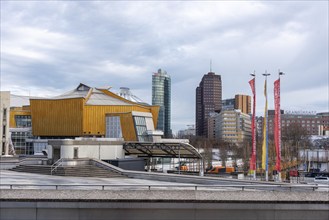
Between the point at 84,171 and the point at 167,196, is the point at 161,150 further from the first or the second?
the point at 167,196

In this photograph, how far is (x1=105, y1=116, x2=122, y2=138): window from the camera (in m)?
85.4

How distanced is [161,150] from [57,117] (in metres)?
48.4

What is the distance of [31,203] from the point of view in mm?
10586

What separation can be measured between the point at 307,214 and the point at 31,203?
26.1 ft

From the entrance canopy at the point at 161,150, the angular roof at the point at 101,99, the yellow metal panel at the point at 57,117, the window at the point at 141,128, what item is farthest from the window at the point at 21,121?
the entrance canopy at the point at 161,150

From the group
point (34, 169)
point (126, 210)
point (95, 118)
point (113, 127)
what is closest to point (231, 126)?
point (113, 127)

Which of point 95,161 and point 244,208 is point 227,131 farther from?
point 244,208

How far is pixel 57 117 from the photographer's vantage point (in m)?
88.1

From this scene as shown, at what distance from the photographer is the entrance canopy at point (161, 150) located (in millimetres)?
42094

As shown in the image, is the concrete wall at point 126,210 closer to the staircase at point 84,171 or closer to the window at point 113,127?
the staircase at point 84,171

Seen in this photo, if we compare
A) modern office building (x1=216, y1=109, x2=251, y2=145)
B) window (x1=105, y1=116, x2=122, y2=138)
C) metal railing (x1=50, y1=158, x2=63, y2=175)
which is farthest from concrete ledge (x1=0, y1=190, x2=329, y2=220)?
modern office building (x1=216, y1=109, x2=251, y2=145)

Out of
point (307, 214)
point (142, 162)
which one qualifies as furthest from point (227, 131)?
point (307, 214)

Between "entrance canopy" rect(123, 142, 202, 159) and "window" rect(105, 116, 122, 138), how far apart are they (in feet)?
120

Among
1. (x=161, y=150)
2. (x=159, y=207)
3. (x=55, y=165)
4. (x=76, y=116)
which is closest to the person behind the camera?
(x=159, y=207)
